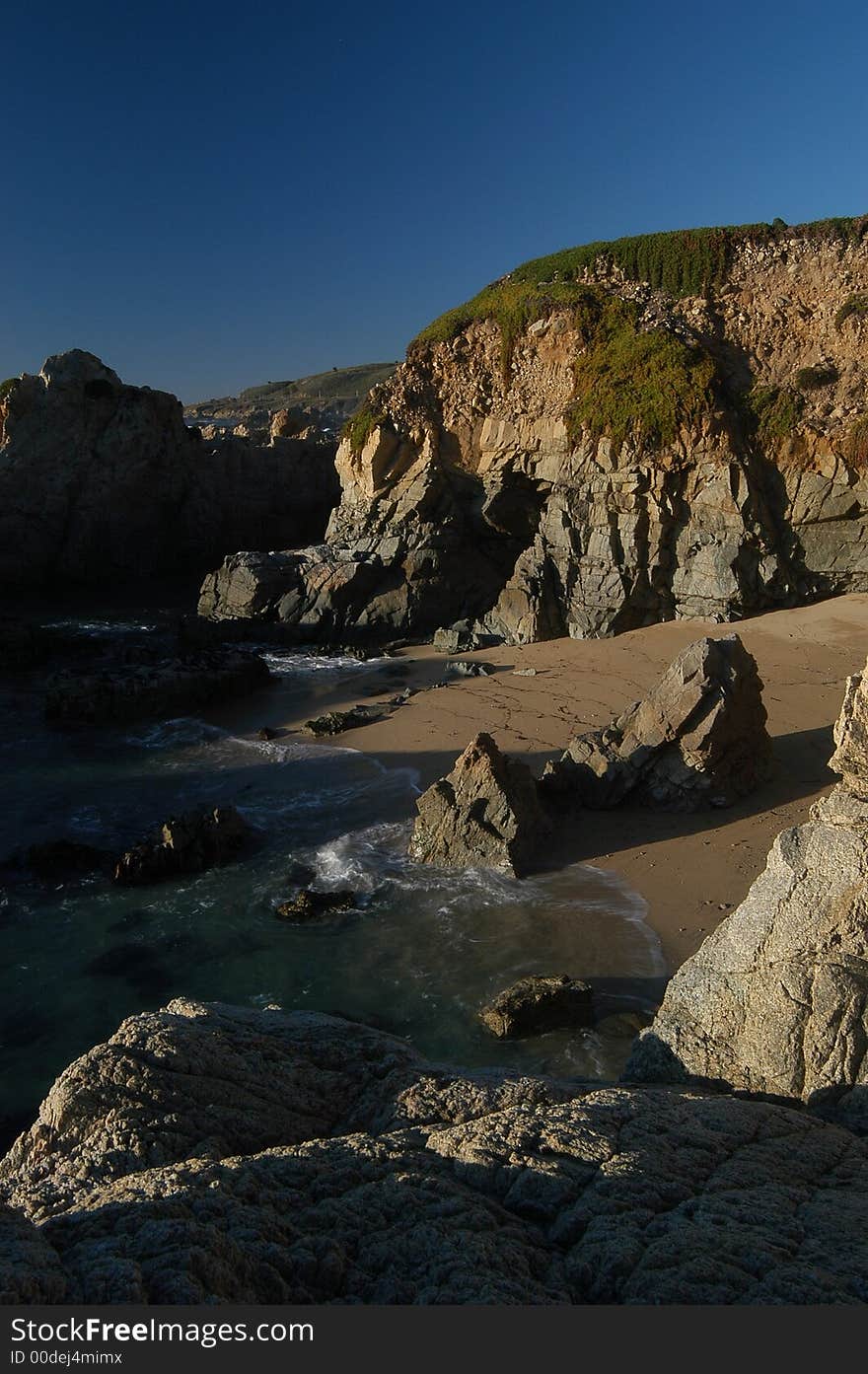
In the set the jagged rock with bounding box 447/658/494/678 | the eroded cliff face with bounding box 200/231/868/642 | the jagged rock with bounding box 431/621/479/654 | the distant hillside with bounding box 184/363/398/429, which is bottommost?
the jagged rock with bounding box 447/658/494/678

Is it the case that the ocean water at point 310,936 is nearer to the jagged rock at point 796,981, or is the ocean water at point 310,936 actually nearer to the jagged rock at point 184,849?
the jagged rock at point 184,849

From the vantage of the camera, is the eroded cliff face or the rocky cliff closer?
the eroded cliff face

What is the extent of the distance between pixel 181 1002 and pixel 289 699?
61.7 feet

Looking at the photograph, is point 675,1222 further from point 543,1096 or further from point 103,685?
point 103,685

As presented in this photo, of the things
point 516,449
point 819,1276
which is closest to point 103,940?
point 819,1276

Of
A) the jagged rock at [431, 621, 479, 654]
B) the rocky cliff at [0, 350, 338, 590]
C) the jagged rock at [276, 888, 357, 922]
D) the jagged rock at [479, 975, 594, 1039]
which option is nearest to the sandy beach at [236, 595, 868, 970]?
the jagged rock at [431, 621, 479, 654]

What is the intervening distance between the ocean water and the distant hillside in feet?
300

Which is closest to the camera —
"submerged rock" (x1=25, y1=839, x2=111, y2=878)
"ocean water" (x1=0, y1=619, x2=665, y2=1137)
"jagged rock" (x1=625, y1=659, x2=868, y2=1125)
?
"jagged rock" (x1=625, y1=659, x2=868, y2=1125)

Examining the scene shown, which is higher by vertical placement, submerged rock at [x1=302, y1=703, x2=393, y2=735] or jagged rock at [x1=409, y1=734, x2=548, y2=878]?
submerged rock at [x1=302, y1=703, x2=393, y2=735]

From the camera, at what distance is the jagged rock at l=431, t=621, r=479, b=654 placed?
27953 mm

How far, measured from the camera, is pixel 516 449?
30.1 m

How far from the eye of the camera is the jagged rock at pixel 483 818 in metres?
14.1

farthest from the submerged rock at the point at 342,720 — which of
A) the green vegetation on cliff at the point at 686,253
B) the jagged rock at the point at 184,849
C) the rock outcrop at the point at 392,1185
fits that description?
the green vegetation on cliff at the point at 686,253

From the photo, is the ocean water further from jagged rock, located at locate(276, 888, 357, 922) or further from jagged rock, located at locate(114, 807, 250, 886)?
jagged rock, located at locate(114, 807, 250, 886)
